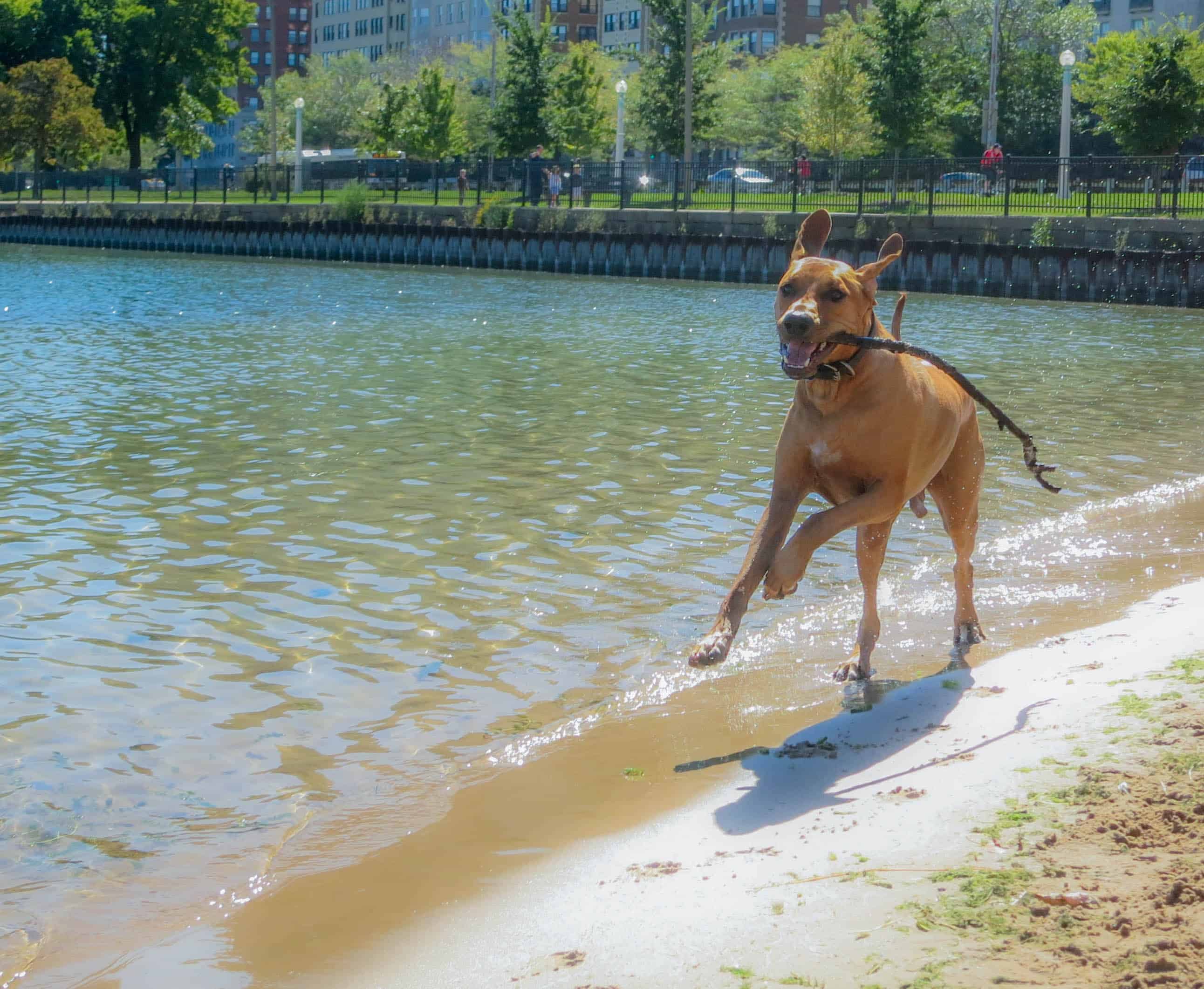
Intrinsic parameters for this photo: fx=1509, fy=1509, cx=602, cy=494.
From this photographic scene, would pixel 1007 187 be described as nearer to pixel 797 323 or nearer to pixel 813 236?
pixel 813 236

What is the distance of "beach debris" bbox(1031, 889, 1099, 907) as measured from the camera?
3.89m

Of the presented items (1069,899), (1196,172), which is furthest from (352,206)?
(1069,899)

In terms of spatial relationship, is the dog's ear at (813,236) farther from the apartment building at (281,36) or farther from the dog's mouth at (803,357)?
the apartment building at (281,36)

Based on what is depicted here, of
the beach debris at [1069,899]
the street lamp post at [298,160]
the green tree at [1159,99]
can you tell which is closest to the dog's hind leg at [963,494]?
the beach debris at [1069,899]

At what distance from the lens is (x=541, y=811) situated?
550 cm

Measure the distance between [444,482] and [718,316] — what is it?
19613mm

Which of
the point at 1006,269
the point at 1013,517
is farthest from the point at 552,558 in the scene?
the point at 1006,269

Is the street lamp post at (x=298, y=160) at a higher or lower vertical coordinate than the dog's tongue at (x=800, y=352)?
higher

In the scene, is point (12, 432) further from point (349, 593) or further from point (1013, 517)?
point (1013, 517)

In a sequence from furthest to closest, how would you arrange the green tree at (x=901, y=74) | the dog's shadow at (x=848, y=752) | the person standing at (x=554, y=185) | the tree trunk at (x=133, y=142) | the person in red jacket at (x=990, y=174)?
1. the tree trunk at (x=133, y=142)
2. the person standing at (x=554, y=185)
3. the green tree at (x=901, y=74)
4. the person in red jacket at (x=990, y=174)
5. the dog's shadow at (x=848, y=752)

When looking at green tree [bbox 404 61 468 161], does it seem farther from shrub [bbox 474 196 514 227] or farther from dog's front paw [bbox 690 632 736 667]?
dog's front paw [bbox 690 632 736 667]

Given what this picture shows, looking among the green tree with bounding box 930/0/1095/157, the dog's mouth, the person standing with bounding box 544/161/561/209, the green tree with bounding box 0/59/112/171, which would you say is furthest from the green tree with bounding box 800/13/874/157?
the dog's mouth

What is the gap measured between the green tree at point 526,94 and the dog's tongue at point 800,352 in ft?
189

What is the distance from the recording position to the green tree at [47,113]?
263 feet
